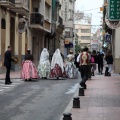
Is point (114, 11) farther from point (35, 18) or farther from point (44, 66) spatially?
point (35, 18)

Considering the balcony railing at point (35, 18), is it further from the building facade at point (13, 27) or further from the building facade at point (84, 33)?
the building facade at point (84, 33)

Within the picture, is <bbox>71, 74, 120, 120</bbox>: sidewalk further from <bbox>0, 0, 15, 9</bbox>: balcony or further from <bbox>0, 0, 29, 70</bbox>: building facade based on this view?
<bbox>0, 0, 29, 70</bbox>: building facade

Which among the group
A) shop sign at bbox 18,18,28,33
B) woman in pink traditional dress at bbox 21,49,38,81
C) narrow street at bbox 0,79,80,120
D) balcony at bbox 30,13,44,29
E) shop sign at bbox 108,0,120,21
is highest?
balcony at bbox 30,13,44,29

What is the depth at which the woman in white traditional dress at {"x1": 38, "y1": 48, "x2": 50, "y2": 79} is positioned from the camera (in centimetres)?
2345

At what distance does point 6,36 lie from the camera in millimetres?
31281

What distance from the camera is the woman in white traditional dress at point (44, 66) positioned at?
2345 cm

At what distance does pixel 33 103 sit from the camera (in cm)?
1325

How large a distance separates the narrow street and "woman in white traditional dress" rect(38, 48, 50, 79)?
4923 millimetres

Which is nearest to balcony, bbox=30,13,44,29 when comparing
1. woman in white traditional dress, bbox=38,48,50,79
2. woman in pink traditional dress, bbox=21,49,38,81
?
woman in white traditional dress, bbox=38,48,50,79

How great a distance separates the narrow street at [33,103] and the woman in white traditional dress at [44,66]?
16.2ft

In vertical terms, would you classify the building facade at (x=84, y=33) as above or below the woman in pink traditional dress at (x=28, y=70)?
above

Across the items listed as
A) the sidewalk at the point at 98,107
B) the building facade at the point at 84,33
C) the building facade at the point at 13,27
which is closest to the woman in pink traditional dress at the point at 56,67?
the building facade at the point at 13,27

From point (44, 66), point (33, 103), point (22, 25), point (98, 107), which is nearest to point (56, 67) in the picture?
point (44, 66)

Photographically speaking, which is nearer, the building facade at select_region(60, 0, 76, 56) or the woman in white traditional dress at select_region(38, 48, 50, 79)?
the woman in white traditional dress at select_region(38, 48, 50, 79)
